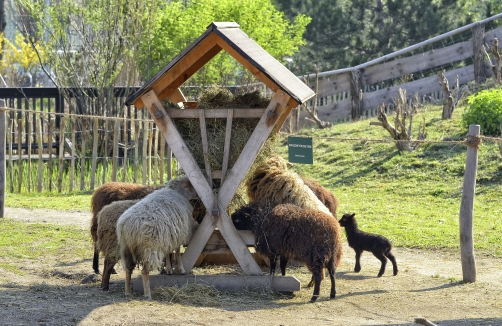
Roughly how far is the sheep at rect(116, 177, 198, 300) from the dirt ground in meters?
0.38

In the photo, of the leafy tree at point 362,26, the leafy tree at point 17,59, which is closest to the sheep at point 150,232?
the leafy tree at point 362,26

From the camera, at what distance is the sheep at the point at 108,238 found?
7895 mm

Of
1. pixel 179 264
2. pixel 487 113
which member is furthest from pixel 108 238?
pixel 487 113

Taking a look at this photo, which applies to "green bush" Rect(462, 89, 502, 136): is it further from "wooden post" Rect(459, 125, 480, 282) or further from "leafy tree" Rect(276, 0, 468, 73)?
"leafy tree" Rect(276, 0, 468, 73)

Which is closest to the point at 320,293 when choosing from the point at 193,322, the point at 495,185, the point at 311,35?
the point at 193,322

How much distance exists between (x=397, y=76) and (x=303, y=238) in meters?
14.4

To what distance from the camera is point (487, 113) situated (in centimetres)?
1520

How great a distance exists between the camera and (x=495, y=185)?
45.7 ft

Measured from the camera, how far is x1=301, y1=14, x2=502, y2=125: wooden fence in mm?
20172

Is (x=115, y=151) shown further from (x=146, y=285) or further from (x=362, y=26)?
(x=362, y=26)

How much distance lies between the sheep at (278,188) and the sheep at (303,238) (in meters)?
0.58

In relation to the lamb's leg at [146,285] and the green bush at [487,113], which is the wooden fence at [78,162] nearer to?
the green bush at [487,113]

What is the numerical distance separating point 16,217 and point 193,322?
6.26 metres

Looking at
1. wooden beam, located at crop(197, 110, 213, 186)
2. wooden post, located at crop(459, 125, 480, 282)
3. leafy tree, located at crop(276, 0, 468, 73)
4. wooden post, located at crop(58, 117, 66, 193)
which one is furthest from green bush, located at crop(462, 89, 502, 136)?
leafy tree, located at crop(276, 0, 468, 73)
